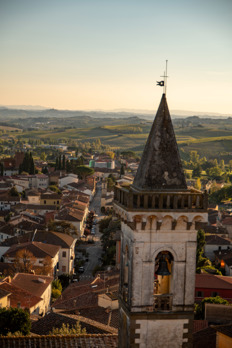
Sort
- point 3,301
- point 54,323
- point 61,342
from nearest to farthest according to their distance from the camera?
1. point 61,342
2. point 54,323
3. point 3,301

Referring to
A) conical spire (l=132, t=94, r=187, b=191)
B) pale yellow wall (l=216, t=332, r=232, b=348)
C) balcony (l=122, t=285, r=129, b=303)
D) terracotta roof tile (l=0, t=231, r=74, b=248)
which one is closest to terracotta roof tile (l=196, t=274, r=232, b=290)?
terracotta roof tile (l=0, t=231, r=74, b=248)

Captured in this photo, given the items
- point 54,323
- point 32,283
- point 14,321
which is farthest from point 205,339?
point 32,283

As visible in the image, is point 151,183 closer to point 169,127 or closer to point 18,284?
point 169,127

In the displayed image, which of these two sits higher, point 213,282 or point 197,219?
point 197,219

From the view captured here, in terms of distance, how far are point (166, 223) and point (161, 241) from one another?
1.57 feet

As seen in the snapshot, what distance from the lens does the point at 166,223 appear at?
1269cm

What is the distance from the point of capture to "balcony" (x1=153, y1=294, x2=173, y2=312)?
42.5ft

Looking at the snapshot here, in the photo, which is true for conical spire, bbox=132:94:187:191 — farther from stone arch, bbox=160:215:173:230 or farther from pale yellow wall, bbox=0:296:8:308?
pale yellow wall, bbox=0:296:8:308

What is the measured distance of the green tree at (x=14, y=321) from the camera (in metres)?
24.9

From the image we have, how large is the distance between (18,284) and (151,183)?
24.8m

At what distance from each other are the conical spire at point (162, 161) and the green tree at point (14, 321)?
1480 cm

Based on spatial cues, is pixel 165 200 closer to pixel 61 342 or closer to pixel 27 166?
pixel 61 342

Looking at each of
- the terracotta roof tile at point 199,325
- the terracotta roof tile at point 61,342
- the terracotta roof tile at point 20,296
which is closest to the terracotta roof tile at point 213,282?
the terracotta roof tile at point 199,325

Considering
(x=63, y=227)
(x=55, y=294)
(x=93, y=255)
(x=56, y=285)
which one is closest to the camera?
(x=55, y=294)
